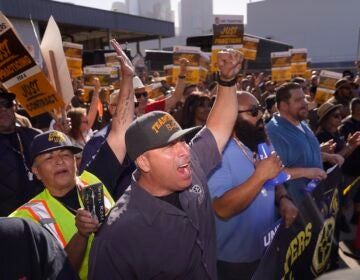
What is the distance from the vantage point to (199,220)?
2.10 meters

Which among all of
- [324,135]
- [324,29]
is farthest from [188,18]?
[324,135]

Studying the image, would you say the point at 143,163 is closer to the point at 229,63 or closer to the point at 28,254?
the point at 28,254

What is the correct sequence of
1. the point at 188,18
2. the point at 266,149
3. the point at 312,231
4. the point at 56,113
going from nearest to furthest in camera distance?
the point at 266,149 < the point at 312,231 < the point at 56,113 < the point at 188,18

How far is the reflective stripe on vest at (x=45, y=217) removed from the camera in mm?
2340

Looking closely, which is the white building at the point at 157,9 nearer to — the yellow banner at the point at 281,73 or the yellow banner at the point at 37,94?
the yellow banner at the point at 281,73

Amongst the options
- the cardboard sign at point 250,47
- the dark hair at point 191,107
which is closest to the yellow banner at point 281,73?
the cardboard sign at point 250,47

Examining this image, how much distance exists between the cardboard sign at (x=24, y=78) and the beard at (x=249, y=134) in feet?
6.17

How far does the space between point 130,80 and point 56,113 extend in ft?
5.86

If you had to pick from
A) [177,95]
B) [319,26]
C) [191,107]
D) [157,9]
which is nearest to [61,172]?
[191,107]

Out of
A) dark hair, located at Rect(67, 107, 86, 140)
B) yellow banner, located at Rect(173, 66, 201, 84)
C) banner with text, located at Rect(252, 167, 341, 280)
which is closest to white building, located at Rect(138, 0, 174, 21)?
yellow banner, located at Rect(173, 66, 201, 84)

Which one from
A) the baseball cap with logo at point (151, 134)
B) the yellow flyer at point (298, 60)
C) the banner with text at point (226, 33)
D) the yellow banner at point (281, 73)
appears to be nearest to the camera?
the baseball cap with logo at point (151, 134)

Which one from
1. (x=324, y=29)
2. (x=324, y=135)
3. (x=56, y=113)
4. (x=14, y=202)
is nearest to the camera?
(x=14, y=202)

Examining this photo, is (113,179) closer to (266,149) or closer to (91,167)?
(91,167)

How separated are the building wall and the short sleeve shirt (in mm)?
47690
